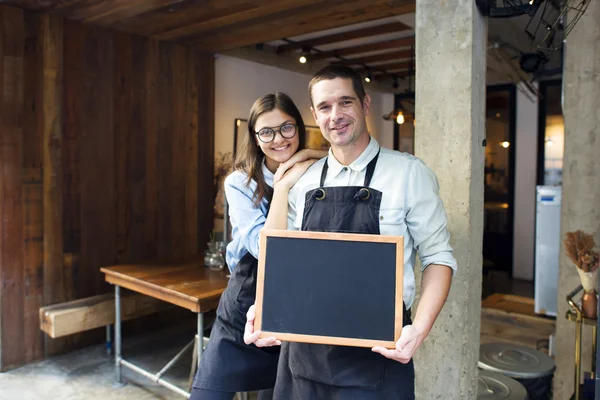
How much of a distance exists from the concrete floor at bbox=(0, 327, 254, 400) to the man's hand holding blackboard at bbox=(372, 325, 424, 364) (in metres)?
2.85

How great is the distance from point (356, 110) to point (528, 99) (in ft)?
24.0

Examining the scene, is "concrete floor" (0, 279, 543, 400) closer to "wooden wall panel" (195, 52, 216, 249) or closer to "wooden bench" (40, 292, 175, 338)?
"wooden bench" (40, 292, 175, 338)

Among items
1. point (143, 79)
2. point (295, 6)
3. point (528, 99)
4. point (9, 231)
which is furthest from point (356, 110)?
point (528, 99)

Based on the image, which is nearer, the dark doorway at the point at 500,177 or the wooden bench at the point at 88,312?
the wooden bench at the point at 88,312

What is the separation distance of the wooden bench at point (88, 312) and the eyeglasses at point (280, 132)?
259cm

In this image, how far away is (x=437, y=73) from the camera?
2.15 m

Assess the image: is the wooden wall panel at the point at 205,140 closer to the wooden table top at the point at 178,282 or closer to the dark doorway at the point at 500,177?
the wooden table top at the point at 178,282

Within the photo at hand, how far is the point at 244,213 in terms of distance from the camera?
6.91 feet

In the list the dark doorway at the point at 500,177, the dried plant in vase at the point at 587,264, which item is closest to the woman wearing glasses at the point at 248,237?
the dried plant in vase at the point at 587,264

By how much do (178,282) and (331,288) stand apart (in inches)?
88.8

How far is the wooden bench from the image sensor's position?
151 inches

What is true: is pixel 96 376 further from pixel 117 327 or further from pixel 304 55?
pixel 304 55

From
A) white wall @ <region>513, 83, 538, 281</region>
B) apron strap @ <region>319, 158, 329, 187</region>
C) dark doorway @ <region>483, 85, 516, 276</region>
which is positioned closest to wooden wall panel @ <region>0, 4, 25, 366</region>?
apron strap @ <region>319, 158, 329, 187</region>

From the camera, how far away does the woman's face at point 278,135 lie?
6.63ft
